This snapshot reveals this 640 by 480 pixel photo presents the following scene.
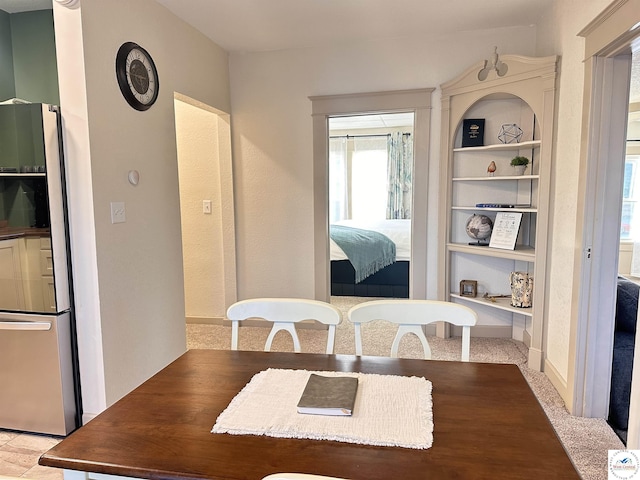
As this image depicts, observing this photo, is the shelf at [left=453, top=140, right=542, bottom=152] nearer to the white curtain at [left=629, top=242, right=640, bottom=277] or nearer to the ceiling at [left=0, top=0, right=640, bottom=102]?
the ceiling at [left=0, top=0, right=640, bottom=102]

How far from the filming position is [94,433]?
105 centimetres

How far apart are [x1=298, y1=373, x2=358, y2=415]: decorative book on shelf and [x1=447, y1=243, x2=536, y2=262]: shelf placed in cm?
232

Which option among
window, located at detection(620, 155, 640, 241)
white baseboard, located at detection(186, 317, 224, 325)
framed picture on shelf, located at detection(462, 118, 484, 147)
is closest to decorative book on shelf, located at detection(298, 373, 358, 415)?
framed picture on shelf, located at detection(462, 118, 484, 147)

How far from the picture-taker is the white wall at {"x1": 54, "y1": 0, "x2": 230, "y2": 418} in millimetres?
2230

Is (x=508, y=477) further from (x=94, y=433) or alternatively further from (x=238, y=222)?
(x=238, y=222)

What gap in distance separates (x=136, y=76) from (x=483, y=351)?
10.4ft

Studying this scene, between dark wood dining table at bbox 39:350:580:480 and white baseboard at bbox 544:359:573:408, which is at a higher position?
dark wood dining table at bbox 39:350:580:480

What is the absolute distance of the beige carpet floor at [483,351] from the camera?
6.88 feet

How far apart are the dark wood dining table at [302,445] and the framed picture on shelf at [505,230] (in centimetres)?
218

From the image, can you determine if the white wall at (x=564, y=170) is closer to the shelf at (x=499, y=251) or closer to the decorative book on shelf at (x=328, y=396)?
the shelf at (x=499, y=251)

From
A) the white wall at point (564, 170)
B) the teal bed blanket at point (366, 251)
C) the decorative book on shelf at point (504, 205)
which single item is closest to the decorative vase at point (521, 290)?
the white wall at point (564, 170)

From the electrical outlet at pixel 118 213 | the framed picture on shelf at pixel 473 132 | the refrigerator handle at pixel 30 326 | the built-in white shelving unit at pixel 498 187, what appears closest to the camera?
the refrigerator handle at pixel 30 326

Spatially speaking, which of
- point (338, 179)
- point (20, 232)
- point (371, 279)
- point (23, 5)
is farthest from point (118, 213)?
point (338, 179)

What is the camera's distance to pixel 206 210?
13.5 feet
